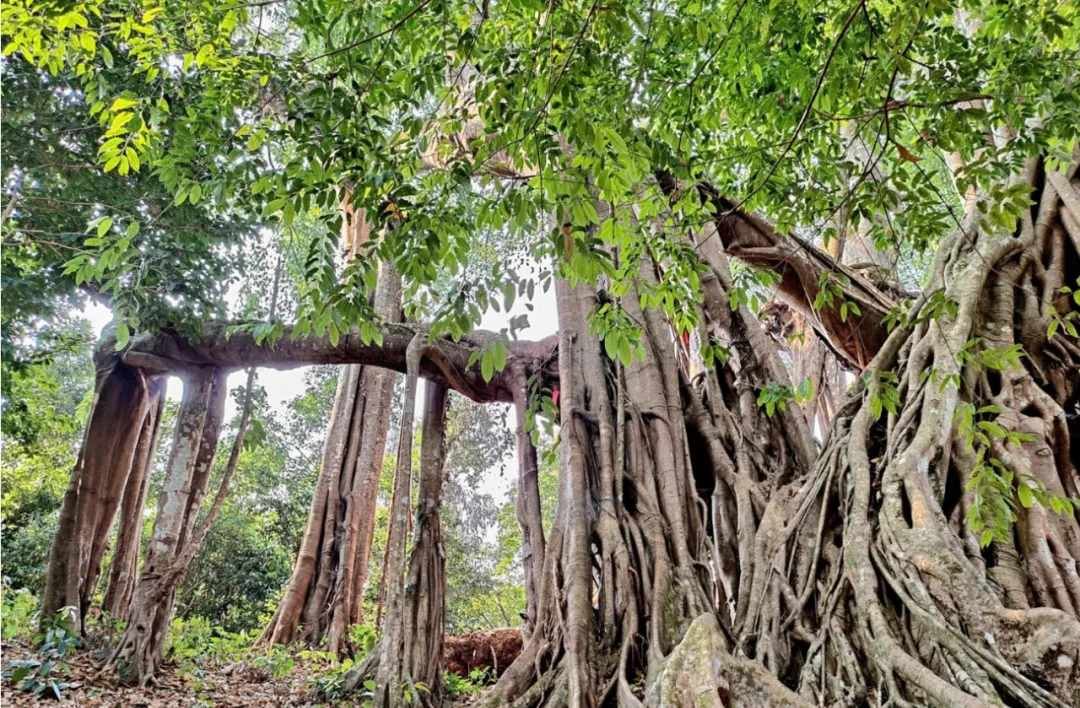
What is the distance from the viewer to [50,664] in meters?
→ 3.66

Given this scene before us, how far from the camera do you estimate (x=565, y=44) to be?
8.73ft

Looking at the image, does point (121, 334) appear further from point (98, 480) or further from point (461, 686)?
point (461, 686)

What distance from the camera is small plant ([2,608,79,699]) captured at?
350cm

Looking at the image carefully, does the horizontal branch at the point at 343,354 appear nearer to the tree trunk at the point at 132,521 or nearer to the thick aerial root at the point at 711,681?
the tree trunk at the point at 132,521

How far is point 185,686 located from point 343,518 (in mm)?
2150

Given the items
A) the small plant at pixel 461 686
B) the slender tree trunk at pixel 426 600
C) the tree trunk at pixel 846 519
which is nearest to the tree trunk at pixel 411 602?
the slender tree trunk at pixel 426 600

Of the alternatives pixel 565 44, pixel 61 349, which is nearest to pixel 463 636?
pixel 61 349

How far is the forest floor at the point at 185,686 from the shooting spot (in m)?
3.59

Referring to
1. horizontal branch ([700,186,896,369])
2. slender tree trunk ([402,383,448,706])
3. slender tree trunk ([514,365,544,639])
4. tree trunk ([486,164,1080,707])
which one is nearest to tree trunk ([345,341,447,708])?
slender tree trunk ([402,383,448,706])

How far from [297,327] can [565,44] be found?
4.96 feet

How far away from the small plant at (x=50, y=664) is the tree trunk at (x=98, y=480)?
12 cm

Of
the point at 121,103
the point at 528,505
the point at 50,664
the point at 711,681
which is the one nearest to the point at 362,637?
the point at 528,505

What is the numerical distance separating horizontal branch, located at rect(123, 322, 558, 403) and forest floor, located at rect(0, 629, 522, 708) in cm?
207

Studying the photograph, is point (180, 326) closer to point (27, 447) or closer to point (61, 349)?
point (61, 349)
